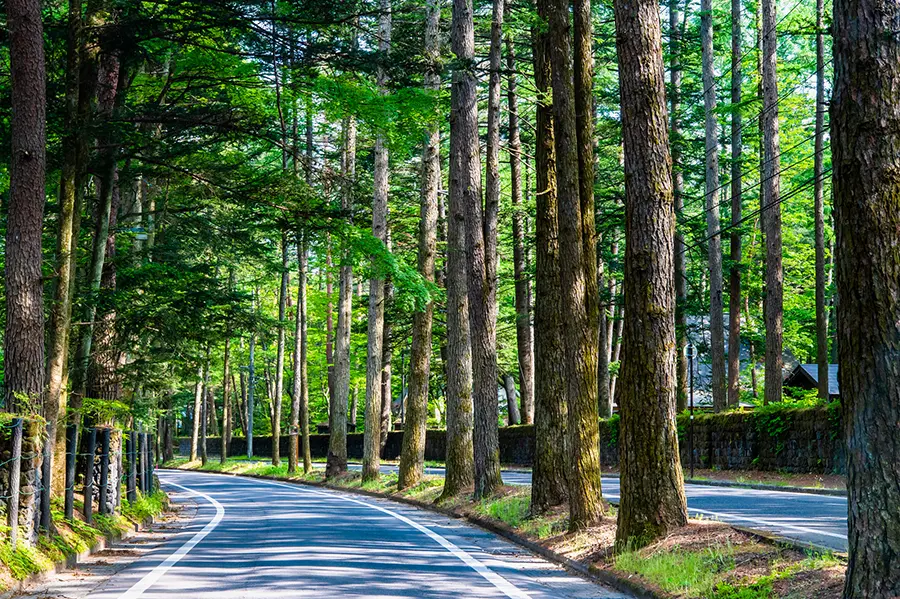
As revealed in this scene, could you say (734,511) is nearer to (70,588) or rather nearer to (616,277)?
(70,588)

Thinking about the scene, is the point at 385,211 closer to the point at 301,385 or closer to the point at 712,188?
the point at 712,188

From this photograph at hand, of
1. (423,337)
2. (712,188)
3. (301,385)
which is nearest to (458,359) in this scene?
(423,337)

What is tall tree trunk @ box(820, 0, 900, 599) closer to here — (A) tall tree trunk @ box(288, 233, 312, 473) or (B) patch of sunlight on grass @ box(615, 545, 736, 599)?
(B) patch of sunlight on grass @ box(615, 545, 736, 599)

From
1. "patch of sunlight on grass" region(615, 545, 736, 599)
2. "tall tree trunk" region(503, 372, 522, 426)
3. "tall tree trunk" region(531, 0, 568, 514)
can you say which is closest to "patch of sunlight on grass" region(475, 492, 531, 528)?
"tall tree trunk" region(531, 0, 568, 514)

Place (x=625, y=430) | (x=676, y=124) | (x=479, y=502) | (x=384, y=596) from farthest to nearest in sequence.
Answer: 1. (x=676, y=124)
2. (x=479, y=502)
3. (x=625, y=430)
4. (x=384, y=596)

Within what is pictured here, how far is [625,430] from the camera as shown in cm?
1025

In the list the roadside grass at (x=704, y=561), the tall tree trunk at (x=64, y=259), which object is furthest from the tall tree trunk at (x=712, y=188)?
the tall tree trunk at (x=64, y=259)

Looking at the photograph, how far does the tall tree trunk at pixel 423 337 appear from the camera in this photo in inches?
917

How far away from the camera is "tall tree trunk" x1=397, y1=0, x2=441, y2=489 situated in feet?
76.4

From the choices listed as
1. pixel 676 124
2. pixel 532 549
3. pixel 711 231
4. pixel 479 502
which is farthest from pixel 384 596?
pixel 676 124

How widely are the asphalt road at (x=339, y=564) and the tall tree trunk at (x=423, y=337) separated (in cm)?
578

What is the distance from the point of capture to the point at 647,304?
1003 cm

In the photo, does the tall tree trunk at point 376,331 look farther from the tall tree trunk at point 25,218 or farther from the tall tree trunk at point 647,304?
the tall tree trunk at point 647,304

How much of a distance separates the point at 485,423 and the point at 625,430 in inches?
310
